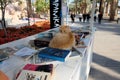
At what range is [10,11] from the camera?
24.3m

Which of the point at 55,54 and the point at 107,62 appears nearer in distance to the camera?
the point at 55,54

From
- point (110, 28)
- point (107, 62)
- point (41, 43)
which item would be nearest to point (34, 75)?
point (41, 43)

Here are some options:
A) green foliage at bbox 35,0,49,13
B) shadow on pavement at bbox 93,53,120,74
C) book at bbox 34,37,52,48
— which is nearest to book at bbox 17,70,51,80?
book at bbox 34,37,52,48

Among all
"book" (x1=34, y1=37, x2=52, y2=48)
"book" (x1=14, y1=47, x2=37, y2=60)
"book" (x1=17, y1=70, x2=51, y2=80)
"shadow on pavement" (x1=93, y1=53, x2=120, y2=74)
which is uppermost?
"book" (x1=34, y1=37, x2=52, y2=48)

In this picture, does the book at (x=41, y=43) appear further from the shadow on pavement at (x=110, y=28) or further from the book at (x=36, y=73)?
the shadow on pavement at (x=110, y=28)

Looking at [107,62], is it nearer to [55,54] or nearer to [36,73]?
[55,54]

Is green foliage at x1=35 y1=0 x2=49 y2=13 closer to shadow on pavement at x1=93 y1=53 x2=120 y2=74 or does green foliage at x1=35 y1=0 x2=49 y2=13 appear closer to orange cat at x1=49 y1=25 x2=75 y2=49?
shadow on pavement at x1=93 y1=53 x2=120 y2=74

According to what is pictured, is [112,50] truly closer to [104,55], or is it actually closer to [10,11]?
[104,55]

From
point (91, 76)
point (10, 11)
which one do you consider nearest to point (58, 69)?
point (91, 76)

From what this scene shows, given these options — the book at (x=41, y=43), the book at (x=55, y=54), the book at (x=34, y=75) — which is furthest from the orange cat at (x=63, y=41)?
the book at (x=34, y=75)

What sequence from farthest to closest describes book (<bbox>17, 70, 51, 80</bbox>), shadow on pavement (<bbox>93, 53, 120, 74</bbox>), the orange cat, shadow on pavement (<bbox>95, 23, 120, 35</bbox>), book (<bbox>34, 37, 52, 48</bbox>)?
shadow on pavement (<bbox>95, 23, 120, 35</bbox>)
shadow on pavement (<bbox>93, 53, 120, 74</bbox>)
book (<bbox>34, 37, 52, 48</bbox>)
the orange cat
book (<bbox>17, 70, 51, 80</bbox>)

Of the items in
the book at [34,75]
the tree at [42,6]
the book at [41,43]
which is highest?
the tree at [42,6]

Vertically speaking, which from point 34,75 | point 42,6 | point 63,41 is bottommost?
point 34,75

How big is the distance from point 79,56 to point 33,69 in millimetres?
926
